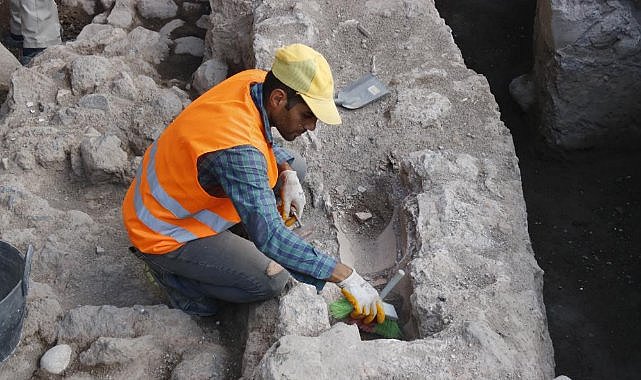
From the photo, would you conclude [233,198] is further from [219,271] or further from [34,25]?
[34,25]

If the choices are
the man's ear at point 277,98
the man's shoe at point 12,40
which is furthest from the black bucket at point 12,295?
the man's shoe at point 12,40

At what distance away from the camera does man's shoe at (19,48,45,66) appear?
5.29 m

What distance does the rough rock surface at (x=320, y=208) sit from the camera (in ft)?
8.71

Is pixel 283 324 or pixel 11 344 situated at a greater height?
pixel 283 324

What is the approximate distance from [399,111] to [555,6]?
177 centimetres

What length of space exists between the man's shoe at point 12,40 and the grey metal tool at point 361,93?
277 centimetres

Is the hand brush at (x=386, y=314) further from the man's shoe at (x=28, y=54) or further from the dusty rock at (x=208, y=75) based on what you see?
the man's shoe at (x=28, y=54)

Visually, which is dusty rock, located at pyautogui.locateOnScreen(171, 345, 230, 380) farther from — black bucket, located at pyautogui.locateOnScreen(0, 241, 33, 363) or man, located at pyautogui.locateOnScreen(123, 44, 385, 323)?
black bucket, located at pyautogui.locateOnScreen(0, 241, 33, 363)

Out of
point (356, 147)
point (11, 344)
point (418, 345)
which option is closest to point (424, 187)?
point (356, 147)

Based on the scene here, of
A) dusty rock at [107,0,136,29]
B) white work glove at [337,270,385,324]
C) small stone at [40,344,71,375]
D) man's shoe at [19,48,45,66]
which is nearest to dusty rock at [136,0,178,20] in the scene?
dusty rock at [107,0,136,29]

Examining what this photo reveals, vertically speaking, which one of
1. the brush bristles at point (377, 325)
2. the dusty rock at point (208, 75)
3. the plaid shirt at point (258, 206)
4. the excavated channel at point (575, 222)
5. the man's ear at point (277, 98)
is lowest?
the excavated channel at point (575, 222)

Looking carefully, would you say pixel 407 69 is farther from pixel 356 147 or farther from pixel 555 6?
pixel 555 6

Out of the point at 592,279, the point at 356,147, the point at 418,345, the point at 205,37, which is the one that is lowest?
the point at 592,279

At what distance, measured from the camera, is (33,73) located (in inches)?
170
